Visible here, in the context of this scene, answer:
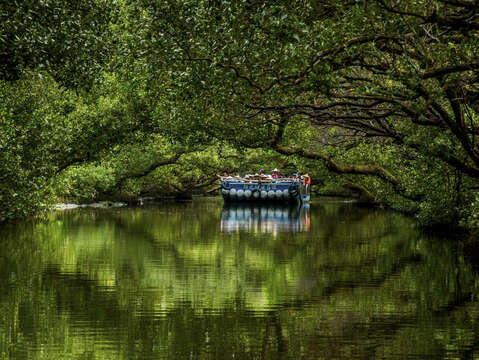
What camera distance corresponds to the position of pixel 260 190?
50781 millimetres

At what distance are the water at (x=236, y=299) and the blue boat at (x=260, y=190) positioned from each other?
28725 millimetres

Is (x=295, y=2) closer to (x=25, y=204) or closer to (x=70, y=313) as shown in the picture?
(x=70, y=313)

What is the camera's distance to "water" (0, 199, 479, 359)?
7.64 meters

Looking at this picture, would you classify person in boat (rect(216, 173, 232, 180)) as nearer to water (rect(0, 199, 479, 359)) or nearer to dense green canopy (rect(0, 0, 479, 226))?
dense green canopy (rect(0, 0, 479, 226))

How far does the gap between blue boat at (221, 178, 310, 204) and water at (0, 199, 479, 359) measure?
28725 millimetres

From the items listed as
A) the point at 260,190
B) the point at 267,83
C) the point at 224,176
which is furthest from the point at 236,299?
the point at 224,176

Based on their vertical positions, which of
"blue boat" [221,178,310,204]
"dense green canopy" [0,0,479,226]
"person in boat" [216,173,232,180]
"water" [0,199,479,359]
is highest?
"person in boat" [216,173,232,180]

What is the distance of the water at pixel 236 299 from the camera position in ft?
25.1

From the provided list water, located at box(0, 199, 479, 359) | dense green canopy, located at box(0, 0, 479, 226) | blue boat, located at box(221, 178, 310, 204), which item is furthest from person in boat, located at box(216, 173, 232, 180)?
water, located at box(0, 199, 479, 359)

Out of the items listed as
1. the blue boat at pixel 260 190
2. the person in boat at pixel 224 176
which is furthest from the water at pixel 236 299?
the person in boat at pixel 224 176

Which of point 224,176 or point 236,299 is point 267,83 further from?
point 224,176

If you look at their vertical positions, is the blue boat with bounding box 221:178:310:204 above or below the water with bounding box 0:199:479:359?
above

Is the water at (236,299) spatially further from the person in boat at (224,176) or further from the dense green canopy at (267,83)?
the person in boat at (224,176)

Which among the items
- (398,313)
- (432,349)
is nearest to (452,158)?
(398,313)
